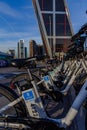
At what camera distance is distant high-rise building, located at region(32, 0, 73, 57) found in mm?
64750

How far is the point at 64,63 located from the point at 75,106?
4.11 metres

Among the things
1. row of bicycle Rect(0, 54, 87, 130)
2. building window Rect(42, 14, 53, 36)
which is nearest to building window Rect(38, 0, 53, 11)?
building window Rect(42, 14, 53, 36)

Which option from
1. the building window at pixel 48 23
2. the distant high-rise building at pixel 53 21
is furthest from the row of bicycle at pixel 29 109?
the building window at pixel 48 23

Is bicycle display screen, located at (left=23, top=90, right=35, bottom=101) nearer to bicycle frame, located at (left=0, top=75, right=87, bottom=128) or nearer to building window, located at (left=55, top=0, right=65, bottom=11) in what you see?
bicycle frame, located at (left=0, top=75, right=87, bottom=128)

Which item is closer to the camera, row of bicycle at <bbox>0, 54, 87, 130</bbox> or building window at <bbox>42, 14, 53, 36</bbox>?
row of bicycle at <bbox>0, 54, 87, 130</bbox>

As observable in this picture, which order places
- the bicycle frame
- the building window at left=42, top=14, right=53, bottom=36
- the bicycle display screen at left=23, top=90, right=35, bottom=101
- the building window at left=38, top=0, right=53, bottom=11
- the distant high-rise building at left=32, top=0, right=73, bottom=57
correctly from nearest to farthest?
1. the bicycle frame
2. the bicycle display screen at left=23, top=90, right=35, bottom=101
3. the building window at left=42, top=14, right=53, bottom=36
4. the distant high-rise building at left=32, top=0, right=73, bottom=57
5. the building window at left=38, top=0, right=53, bottom=11

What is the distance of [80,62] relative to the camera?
5.24 m

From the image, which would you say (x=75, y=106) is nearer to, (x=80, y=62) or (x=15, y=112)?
(x=15, y=112)

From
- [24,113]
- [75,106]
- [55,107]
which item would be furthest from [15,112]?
[55,107]

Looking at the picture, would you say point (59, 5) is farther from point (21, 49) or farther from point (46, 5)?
point (21, 49)

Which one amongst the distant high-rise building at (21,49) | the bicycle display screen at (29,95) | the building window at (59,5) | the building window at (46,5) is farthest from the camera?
the building window at (59,5)

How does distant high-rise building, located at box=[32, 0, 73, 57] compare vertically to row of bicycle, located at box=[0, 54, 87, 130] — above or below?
above

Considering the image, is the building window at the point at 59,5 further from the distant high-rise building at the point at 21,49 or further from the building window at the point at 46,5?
the distant high-rise building at the point at 21,49

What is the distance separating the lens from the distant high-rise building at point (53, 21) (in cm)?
6475
